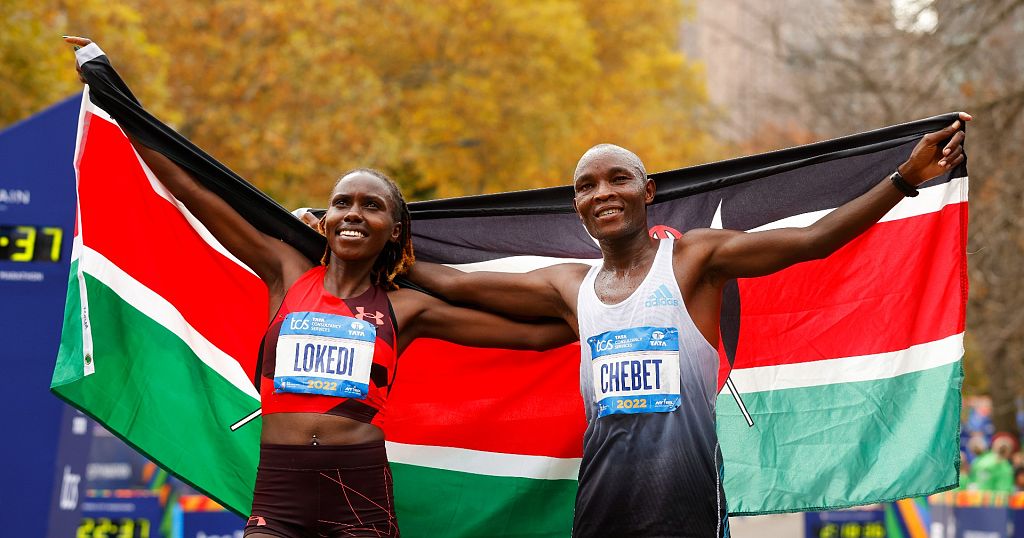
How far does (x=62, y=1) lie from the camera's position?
18.2 m

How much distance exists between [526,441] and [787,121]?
24.9 metres

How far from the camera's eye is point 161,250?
641cm

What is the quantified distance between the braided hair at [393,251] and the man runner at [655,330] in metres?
0.71

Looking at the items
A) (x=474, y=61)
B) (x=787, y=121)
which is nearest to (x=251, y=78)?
(x=474, y=61)

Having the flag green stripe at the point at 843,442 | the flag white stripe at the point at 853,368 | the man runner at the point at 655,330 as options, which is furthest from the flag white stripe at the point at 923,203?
the flag green stripe at the point at 843,442

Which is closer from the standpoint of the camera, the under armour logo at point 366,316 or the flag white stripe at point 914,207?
the under armour logo at point 366,316

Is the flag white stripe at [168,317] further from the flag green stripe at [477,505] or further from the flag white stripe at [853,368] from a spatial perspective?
the flag white stripe at [853,368]

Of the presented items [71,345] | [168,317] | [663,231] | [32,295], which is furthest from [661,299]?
[32,295]

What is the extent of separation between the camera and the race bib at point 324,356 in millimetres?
5391

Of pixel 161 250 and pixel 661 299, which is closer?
pixel 661 299

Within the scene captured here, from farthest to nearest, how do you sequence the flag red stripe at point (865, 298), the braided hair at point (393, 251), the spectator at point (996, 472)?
the spectator at point (996, 472), the flag red stripe at point (865, 298), the braided hair at point (393, 251)

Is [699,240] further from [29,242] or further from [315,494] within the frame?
[29,242]

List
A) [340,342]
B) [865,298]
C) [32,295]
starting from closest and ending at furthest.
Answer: [340,342] < [865,298] < [32,295]

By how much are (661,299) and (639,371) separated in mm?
304
